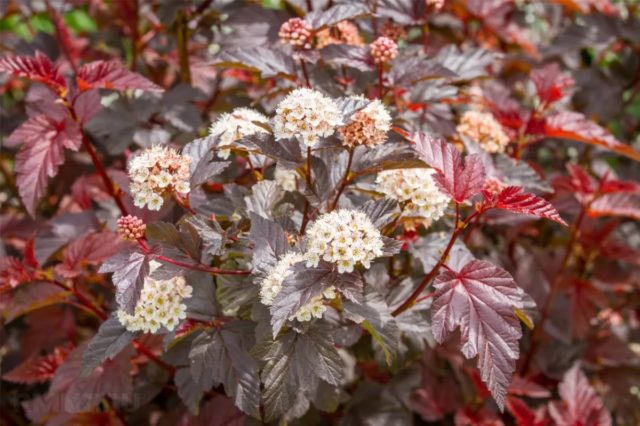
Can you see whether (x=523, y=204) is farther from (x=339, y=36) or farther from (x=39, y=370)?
(x=39, y=370)

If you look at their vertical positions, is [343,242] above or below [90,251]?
above

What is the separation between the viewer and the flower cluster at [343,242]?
1.12m

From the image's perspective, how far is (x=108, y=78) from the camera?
1551mm

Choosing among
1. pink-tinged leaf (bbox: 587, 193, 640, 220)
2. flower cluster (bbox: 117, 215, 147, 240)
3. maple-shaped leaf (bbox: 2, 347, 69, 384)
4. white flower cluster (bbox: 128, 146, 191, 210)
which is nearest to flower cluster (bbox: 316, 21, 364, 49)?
white flower cluster (bbox: 128, 146, 191, 210)

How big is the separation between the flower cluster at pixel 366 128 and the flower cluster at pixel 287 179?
0.86 ft

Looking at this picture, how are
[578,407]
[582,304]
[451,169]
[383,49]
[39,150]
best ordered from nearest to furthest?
[451,169] → [383,49] → [39,150] → [578,407] → [582,304]

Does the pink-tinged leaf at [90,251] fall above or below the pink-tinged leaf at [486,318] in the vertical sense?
below

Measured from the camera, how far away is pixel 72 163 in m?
2.39

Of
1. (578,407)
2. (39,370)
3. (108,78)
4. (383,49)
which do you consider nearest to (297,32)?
(383,49)

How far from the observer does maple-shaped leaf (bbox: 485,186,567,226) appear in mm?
1207

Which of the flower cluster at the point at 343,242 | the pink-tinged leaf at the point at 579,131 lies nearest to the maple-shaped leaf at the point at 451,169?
the flower cluster at the point at 343,242

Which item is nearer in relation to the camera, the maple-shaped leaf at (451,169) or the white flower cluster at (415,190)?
the maple-shaped leaf at (451,169)

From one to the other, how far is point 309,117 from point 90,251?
28.5 inches

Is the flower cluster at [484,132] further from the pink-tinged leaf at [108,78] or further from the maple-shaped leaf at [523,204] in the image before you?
the pink-tinged leaf at [108,78]
